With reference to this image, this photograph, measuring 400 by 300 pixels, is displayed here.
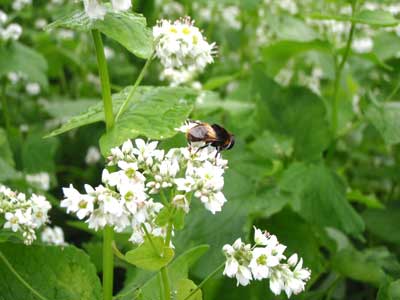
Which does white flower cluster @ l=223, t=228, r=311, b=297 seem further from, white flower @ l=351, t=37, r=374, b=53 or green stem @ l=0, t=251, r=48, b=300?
white flower @ l=351, t=37, r=374, b=53

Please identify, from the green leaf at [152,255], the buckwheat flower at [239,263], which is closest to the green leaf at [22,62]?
the green leaf at [152,255]

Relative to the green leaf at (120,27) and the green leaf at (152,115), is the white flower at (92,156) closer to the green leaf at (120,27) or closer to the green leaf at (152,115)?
the green leaf at (152,115)

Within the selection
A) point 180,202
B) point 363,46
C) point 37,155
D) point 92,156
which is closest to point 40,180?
point 37,155

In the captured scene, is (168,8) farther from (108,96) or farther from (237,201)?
(108,96)

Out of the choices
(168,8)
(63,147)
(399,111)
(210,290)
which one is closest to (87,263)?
(210,290)

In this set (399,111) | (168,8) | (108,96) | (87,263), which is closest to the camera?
(108,96)
